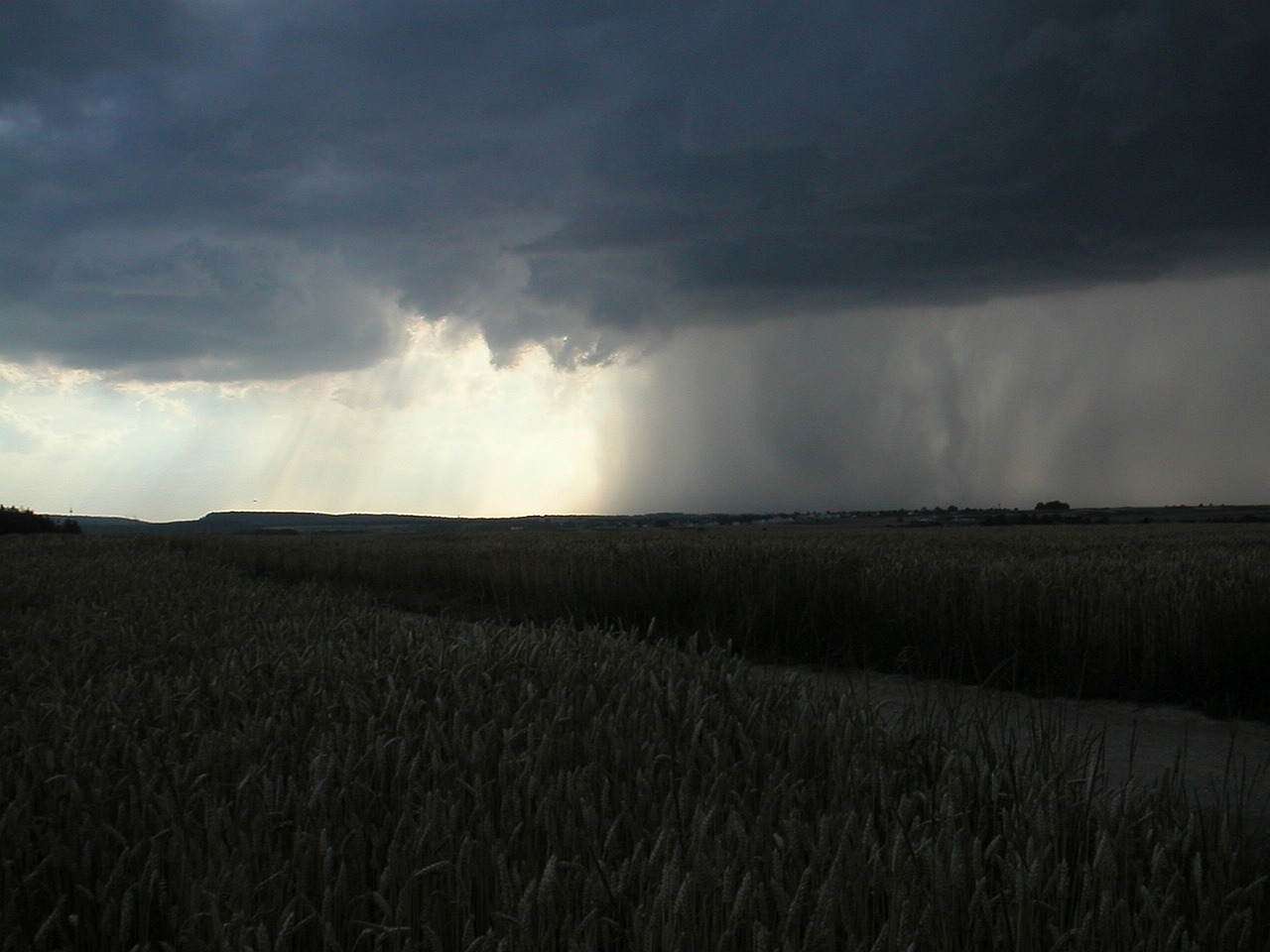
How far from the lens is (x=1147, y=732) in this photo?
5820 mm

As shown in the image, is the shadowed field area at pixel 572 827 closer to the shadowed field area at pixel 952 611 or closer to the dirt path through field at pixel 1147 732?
the dirt path through field at pixel 1147 732

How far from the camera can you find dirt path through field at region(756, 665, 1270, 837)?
12.3 feet

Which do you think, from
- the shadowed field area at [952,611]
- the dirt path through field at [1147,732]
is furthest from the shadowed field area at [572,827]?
the shadowed field area at [952,611]

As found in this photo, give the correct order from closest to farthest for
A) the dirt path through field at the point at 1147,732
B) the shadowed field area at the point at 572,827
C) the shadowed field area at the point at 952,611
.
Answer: the shadowed field area at the point at 572,827
the dirt path through field at the point at 1147,732
the shadowed field area at the point at 952,611

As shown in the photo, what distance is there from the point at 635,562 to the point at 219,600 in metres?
4.62

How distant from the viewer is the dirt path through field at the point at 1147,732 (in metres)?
3.74

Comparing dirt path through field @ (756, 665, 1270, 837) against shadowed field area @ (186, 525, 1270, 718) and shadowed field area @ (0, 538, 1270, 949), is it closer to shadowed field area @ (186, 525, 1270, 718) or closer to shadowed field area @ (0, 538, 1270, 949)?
shadowed field area @ (186, 525, 1270, 718)

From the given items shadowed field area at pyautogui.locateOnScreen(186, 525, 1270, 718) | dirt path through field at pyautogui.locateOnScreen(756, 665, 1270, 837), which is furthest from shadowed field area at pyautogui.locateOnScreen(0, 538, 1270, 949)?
shadowed field area at pyautogui.locateOnScreen(186, 525, 1270, 718)

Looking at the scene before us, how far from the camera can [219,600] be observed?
24.1ft

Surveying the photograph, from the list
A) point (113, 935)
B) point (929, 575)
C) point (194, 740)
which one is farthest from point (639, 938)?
point (929, 575)

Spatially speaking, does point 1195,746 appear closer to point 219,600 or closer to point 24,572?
point 219,600

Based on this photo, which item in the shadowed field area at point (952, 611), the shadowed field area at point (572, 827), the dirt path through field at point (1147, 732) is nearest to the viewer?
the shadowed field area at point (572, 827)

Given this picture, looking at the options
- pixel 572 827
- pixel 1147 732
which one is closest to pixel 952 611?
pixel 1147 732

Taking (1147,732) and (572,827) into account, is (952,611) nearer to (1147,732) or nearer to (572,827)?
(1147,732)
